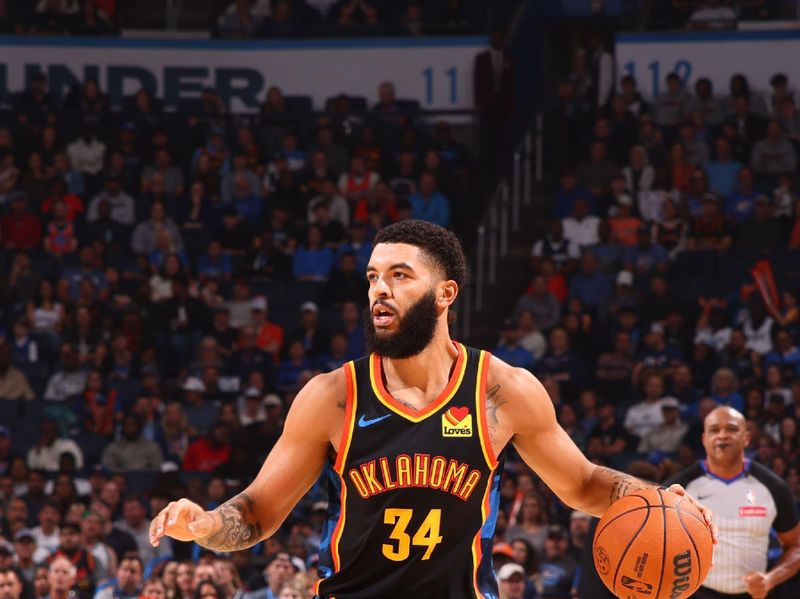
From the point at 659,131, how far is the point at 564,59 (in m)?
3.72

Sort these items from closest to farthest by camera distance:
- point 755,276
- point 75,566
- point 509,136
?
1. point 75,566
2. point 755,276
3. point 509,136

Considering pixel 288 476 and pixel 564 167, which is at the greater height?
pixel 564 167

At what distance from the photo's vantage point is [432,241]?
4848 millimetres

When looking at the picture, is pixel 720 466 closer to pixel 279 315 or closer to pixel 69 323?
pixel 279 315

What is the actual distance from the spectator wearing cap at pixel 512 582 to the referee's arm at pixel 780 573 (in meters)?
2.06

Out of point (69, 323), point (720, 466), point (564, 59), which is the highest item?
point (564, 59)

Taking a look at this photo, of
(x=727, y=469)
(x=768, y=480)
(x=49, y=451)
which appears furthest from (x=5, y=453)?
(x=768, y=480)

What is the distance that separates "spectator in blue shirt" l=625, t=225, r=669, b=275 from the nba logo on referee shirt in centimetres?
1068

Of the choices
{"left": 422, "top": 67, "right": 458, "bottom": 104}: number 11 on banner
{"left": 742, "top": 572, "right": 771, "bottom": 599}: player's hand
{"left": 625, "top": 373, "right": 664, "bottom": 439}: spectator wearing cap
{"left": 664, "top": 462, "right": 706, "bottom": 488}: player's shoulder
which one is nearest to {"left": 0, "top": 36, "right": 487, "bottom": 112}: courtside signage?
{"left": 422, "top": 67, "right": 458, "bottom": 104}: number 11 on banner

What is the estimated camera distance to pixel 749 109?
1686 cm

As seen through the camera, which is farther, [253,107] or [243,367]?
[253,107]

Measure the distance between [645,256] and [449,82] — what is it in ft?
13.8

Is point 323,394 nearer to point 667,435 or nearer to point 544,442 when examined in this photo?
point 544,442

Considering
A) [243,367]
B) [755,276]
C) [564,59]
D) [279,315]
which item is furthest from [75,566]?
[564,59]
